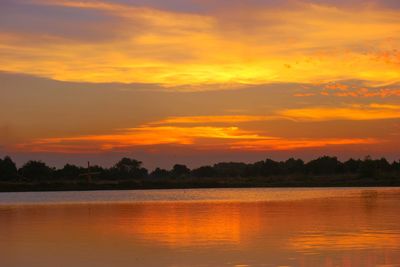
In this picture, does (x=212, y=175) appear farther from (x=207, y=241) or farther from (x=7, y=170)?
(x=207, y=241)

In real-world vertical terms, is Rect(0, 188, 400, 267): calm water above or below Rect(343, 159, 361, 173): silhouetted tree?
below

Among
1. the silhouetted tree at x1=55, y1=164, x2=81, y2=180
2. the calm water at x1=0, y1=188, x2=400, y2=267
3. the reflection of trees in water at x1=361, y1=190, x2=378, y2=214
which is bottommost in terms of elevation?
the calm water at x1=0, y1=188, x2=400, y2=267

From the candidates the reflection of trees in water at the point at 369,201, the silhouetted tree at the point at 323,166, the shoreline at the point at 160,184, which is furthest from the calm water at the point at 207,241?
the silhouetted tree at the point at 323,166

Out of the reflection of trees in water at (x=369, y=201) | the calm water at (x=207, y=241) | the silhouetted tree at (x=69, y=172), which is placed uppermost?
the silhouetted tree at (x=69, y=172)

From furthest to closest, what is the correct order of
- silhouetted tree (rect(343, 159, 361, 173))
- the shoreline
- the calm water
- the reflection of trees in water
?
silhouetted tree (rect(343, 159, 361, 173)) → the shoreline → the reflection of trees in water → the calm water

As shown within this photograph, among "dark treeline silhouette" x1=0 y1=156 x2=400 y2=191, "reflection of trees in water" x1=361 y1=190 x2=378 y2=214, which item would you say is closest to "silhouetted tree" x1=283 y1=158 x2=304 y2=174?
"dark treeline silhouette" x1=0 y1=156 x2=400 y2=191

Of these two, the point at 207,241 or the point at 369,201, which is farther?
the point at 369,201

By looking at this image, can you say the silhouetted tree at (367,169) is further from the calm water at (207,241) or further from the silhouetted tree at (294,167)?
the calm water at (207,241)

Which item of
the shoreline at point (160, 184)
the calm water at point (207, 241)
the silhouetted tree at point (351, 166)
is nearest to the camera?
the calm water at point (207, 241)

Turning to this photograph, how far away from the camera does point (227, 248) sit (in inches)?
843

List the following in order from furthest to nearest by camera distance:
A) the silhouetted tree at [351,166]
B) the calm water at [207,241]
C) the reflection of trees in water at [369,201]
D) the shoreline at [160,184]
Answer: the silhouetted tree at [351,166]
the shoreline at [160,184]
the reflection of trees in water at [369,201]
the calm water at [207,241]

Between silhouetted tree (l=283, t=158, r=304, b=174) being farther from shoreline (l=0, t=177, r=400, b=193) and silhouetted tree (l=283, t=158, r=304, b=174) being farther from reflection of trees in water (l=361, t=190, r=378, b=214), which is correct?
reflection of trees in water (l=361, t=190, r=378, b=214)

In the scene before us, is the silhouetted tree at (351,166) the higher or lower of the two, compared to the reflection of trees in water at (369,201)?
higher

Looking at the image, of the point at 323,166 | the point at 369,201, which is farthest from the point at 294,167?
the point at 369,201
